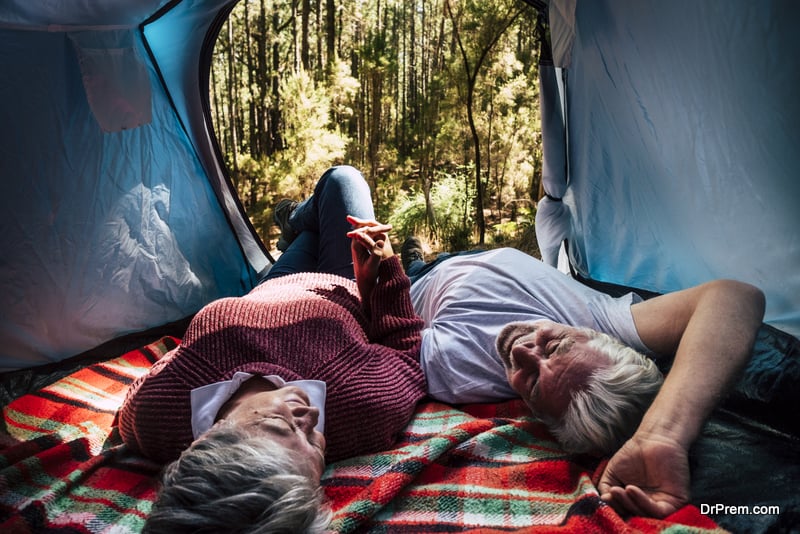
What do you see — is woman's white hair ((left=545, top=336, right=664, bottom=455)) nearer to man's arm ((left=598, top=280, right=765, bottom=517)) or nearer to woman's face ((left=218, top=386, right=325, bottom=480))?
man's arm ((left=598, top=280, right=765, bottom=517))

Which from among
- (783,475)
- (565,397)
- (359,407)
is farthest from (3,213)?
(783,475)

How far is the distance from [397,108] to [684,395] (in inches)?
240

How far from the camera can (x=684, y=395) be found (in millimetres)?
1037

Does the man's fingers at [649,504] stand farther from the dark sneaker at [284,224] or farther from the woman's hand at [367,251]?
the dark sneaker at [284,224]

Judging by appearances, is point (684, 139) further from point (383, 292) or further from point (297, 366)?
point (297, 366)

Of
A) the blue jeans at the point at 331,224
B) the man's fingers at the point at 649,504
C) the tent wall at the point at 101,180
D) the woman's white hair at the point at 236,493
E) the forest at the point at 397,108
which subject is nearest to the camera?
the woman's white hair at the point at 236,493

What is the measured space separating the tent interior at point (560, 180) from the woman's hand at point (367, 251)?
90 cm

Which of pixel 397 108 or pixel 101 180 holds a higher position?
pixel 397 108

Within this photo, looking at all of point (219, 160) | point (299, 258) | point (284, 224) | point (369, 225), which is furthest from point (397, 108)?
point (369, 225)

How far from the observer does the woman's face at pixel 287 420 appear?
3.31 ft

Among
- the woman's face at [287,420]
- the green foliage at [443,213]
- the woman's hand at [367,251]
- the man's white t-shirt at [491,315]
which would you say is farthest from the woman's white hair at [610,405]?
the green foliage at [443,213]

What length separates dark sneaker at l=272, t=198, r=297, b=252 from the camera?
2268mm

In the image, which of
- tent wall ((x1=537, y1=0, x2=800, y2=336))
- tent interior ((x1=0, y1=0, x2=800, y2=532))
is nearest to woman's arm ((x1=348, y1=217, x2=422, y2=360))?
tent interior ((x1=0, y1=0, x2=800, y2=532))

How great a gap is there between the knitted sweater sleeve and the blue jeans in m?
0.32
